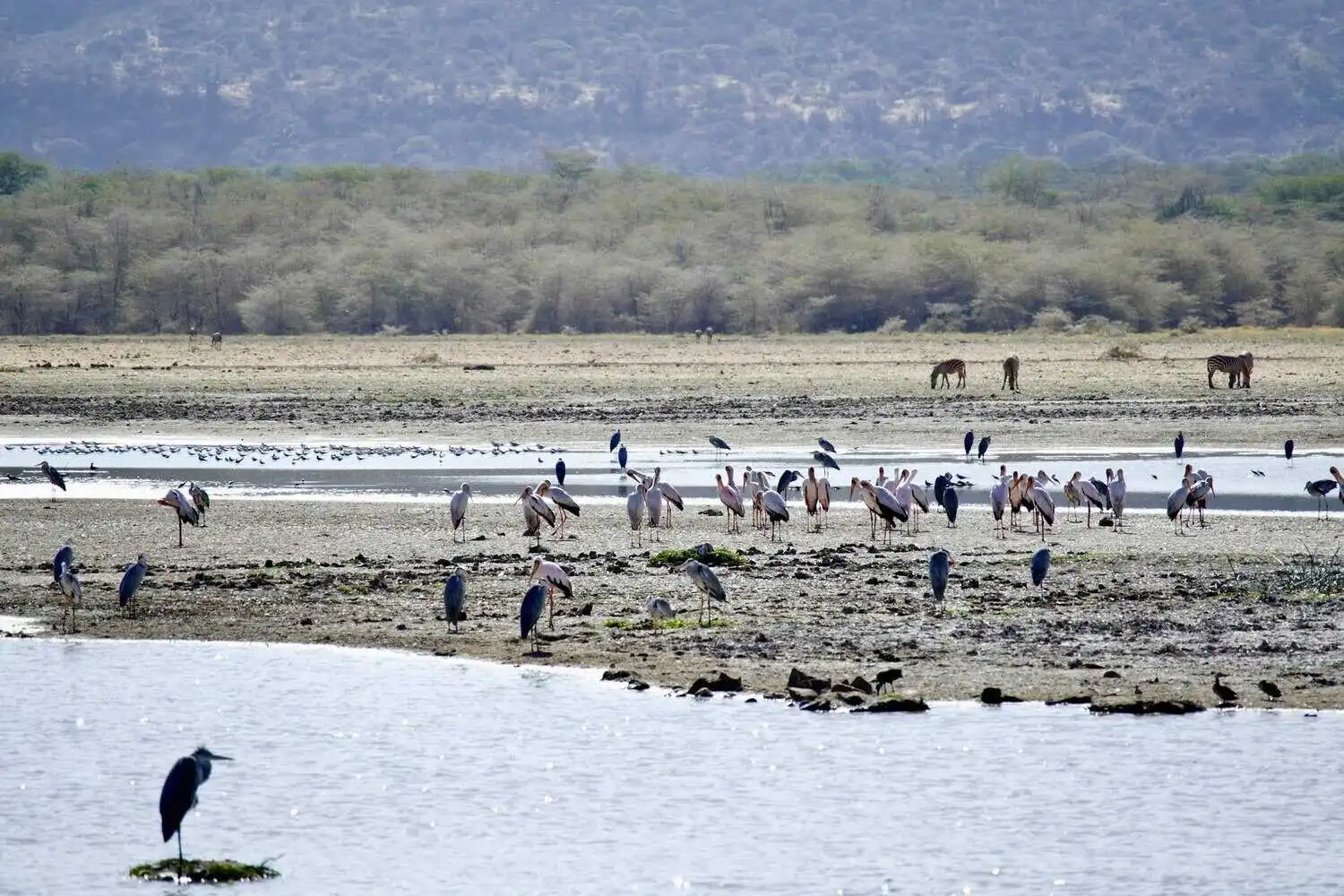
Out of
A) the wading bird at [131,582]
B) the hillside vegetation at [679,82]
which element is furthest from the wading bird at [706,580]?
the hillside vegetation at [679,82]

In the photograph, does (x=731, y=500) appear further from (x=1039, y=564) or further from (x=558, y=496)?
(x=1039, y=564)

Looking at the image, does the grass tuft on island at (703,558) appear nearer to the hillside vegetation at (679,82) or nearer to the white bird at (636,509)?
the white bird at (636,509)

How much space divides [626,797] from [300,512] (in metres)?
8.93

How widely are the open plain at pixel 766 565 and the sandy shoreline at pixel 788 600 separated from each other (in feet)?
0.09

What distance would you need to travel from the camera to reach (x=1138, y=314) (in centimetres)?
5450

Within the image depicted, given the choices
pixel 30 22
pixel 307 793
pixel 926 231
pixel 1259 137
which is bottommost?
pixel 307 793

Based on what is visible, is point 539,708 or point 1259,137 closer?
point 539,708

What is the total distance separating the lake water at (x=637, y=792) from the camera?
7.75 m

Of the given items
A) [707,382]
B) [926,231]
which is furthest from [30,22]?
[707,382]

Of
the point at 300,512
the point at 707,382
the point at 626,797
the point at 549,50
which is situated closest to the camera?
the point at 626,797

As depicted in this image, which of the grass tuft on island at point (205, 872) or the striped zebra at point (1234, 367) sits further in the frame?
the striped zebra at point (1234, 367)

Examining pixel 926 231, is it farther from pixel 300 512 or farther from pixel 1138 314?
pixel 300 512

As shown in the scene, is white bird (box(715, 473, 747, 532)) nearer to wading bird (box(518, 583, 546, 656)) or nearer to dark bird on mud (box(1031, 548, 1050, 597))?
dark bird on mud (box(1031, 548, 1050, 597))

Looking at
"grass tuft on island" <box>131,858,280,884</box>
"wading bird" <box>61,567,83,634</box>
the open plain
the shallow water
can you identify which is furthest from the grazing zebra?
"grass tuft on island" <box>131,858,280,884</box>
